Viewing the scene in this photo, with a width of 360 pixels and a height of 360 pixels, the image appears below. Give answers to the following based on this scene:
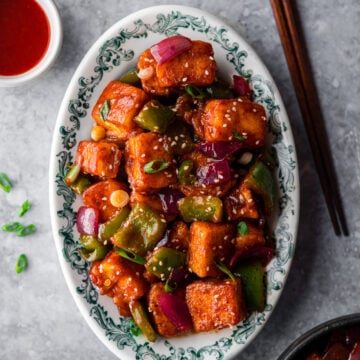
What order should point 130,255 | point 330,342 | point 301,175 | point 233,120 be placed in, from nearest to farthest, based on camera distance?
point 330,342
point 233,120
point 130,255
point 301,175

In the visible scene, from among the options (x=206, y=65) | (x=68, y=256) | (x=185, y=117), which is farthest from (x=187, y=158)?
(x=68, y=256)

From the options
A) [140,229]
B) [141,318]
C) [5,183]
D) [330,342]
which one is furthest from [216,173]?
[5,183]

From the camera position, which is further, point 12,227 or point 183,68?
point 12,227

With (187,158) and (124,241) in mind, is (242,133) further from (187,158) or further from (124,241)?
(124,241)

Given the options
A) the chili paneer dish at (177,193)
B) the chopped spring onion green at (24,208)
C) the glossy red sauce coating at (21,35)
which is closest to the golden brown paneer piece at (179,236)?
the chili paneer dish at (177,193)

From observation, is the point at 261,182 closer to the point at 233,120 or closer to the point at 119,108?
the point at 233,120

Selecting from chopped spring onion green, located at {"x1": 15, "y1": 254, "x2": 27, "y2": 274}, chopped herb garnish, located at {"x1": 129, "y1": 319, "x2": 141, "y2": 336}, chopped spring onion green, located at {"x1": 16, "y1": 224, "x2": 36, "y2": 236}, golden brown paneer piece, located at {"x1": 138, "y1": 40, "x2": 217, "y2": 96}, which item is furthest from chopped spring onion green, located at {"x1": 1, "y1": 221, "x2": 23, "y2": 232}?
golden brown paneer piece, located at {"x1": 138, "y1": 40, "x2": 217, "y2": 96}
